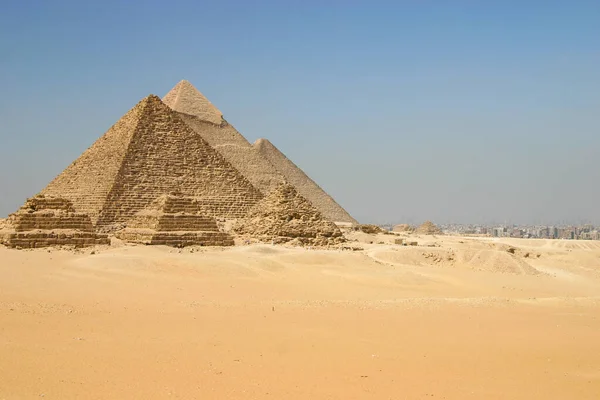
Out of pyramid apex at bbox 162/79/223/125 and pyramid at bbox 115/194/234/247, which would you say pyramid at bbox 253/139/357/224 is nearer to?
pyramid apex at bbox 162/79/223/125

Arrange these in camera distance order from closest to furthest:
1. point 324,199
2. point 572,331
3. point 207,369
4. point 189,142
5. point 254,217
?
point 207,369 < point 572,331 < point 254,217 < point 189,142 < point 324,199

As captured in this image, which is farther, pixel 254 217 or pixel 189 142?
pixel 189 142

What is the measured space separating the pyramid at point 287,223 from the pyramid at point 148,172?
34.4 ft

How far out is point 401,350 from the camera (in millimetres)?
8133

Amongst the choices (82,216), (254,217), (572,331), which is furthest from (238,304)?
(254,217)

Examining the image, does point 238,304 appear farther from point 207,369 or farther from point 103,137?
point 103,137

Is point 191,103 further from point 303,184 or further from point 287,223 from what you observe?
point 287,223

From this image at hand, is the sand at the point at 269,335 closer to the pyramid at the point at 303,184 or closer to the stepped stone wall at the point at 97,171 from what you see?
the stepped stone wall at the point at 97,171

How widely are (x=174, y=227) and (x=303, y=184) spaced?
138 feet

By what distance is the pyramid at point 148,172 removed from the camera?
119 feet

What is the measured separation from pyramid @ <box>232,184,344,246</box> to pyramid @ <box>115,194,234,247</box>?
260cm

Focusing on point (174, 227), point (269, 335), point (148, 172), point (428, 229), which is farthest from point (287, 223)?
point (428, 229)

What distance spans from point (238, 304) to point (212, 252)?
927 centimetres

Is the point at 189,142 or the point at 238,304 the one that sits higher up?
the point at 189,142
